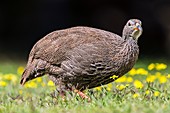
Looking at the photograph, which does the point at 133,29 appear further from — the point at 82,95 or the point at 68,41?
the point at 82,95

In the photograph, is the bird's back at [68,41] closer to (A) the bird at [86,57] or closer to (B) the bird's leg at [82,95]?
(A) the bird at [86,57]

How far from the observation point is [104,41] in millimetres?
7508

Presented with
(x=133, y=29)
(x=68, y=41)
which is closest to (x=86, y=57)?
(x=68, y=41)

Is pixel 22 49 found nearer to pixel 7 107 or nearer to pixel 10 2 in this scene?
pixel 10 2

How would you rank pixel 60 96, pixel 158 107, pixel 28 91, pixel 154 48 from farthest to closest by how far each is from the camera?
pixel 154 48, pixel 28 91, pixel 60 96, pixel 158 107

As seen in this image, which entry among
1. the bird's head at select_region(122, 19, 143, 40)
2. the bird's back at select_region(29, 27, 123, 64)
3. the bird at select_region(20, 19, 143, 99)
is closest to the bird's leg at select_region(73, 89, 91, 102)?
the bird at select_region(20, 19, 143, 99)

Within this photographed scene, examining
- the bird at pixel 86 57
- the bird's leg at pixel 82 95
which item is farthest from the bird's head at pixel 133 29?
the bird's leg at pixel 82 95

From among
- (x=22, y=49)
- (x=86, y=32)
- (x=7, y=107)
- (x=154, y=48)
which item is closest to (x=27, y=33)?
(x=22, y=49)

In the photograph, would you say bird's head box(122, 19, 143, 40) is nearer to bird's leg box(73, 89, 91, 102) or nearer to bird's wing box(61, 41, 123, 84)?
bird's wing box(61, 41, 123, 84)

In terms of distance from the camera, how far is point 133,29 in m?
7.55

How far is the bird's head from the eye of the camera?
7.51m

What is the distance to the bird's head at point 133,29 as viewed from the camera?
751cm

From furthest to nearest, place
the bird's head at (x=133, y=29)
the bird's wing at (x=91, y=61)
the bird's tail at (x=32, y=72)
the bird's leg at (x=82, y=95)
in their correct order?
the bird's tail at (x=32, y=72) → the bird's head at (x=133, y=29) → the bird's wing at (x=91, y=61) → the bird's leg at (x=82, y=95)

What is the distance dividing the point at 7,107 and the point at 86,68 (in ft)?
4.33
